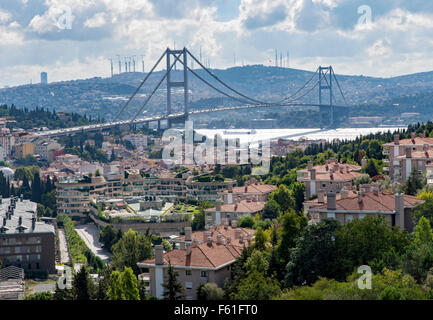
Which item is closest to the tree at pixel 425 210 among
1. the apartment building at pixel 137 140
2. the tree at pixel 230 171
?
the tree at pixel 230 171

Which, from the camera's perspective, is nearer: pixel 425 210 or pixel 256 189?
pixel 425 210

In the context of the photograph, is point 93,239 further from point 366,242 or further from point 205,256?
point 366,242

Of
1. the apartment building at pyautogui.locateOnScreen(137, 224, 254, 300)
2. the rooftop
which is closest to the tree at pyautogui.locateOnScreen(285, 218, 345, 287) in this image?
the apartment building at pyautogui.locateOnScreen(137, 224, 254, 300)

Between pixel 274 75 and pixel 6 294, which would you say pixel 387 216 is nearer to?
pixel 6 294

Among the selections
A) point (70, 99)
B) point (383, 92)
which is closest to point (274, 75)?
point (383, 92)

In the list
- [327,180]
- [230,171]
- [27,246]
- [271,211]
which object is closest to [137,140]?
[230,171]

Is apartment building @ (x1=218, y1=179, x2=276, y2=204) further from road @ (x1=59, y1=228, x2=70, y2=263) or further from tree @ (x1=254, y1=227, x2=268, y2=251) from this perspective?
tree @ (x1=254, y1=227, x2=268, y2=251)
